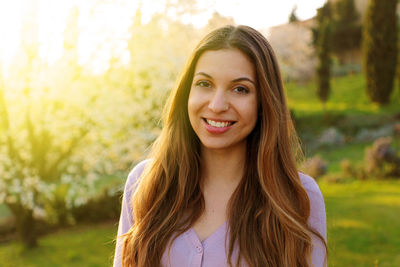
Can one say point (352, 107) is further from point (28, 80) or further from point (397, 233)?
point (28, 80)

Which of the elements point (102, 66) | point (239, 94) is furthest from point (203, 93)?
point (102, 66)

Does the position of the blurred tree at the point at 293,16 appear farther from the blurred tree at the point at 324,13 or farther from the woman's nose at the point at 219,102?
the woman's nose at the point at 219,102

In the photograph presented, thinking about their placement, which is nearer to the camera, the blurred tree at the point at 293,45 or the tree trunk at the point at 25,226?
the tree trunk at the point at 25,226

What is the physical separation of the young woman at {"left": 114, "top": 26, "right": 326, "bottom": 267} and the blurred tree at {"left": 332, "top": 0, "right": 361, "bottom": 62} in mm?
29903

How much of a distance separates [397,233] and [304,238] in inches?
246

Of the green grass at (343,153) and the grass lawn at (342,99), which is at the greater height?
the grass lawn at (342,99)

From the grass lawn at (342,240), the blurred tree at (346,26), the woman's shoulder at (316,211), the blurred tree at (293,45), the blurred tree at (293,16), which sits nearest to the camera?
the woman's shoulder at (316,211)

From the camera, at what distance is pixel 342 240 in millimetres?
7336

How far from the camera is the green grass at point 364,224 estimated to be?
6547 millimetres

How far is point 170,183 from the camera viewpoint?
90.7 inches

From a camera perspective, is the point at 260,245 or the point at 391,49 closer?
the point at 260,245

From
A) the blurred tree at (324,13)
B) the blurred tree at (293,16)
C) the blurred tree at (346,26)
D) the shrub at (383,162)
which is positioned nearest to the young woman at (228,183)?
the shrub at (383,162)

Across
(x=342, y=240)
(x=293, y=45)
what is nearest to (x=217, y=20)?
(x=342, y=240)

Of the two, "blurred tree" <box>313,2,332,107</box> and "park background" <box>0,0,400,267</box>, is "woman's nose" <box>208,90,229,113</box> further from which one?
"blurred tree" <box>313,2,332,107</box>
